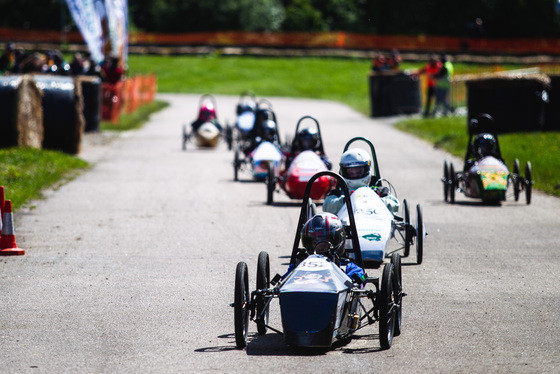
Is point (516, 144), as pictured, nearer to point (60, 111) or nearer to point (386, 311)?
point (60, 111)

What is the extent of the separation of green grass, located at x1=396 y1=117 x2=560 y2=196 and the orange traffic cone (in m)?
9.14

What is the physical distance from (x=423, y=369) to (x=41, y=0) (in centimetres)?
7902

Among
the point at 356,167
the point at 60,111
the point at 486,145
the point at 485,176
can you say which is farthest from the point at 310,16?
the point at 356,167

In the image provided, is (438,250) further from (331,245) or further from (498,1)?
(498,1)

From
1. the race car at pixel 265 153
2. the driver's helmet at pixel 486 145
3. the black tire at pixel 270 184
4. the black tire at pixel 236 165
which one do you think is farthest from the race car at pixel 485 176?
the black tire at pixel 236 165

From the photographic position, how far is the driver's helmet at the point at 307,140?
1561cm

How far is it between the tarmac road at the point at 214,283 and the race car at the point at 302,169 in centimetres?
31

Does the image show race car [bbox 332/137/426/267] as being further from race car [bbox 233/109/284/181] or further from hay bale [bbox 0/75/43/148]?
hay bale [bbox 0/75/43/148]

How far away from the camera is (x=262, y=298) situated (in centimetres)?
739

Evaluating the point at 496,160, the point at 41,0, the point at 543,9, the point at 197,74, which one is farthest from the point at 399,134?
the point at 41,0

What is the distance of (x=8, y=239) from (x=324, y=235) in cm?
501

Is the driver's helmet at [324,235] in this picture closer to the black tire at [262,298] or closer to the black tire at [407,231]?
the black tire at [262,298]

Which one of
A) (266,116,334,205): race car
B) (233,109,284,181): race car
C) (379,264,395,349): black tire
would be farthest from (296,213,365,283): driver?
(233,109,284,181): race car

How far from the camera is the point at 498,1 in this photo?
79.8 m
